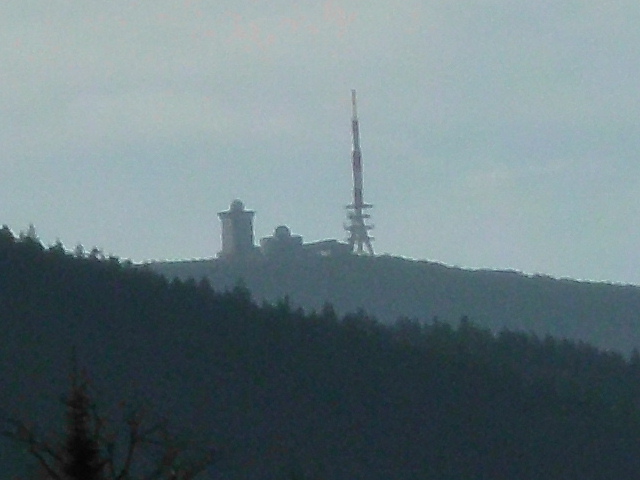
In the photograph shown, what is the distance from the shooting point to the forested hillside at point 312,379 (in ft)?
278

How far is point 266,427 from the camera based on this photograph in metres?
86.8

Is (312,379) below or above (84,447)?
above

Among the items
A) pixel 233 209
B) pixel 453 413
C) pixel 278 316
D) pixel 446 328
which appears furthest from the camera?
pixel 233 209

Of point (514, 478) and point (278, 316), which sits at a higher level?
point (278, 316)

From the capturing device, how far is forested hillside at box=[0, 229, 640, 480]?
84.7m

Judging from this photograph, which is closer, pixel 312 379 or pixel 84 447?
pixel 84 447

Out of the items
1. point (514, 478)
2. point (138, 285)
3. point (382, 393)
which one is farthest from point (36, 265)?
point (514, 478)

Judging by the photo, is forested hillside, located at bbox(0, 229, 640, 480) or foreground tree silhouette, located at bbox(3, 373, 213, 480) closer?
foreground tree silhouette, located at bbox(3, 373, 213, 480)

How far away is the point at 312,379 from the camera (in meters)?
98.1

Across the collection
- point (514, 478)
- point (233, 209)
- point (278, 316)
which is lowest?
point (514, 478)

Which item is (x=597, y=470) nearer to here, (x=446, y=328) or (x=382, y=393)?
(x=382, y=393)

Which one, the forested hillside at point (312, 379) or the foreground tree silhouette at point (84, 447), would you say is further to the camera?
the forested hillside at point (312, 379)

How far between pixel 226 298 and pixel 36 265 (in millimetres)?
11325

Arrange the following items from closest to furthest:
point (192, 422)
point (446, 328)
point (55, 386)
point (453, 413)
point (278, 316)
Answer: point (55, 386) < point (192, 422) < point (453, 413) < point (278, 316) < point (446, 328)
